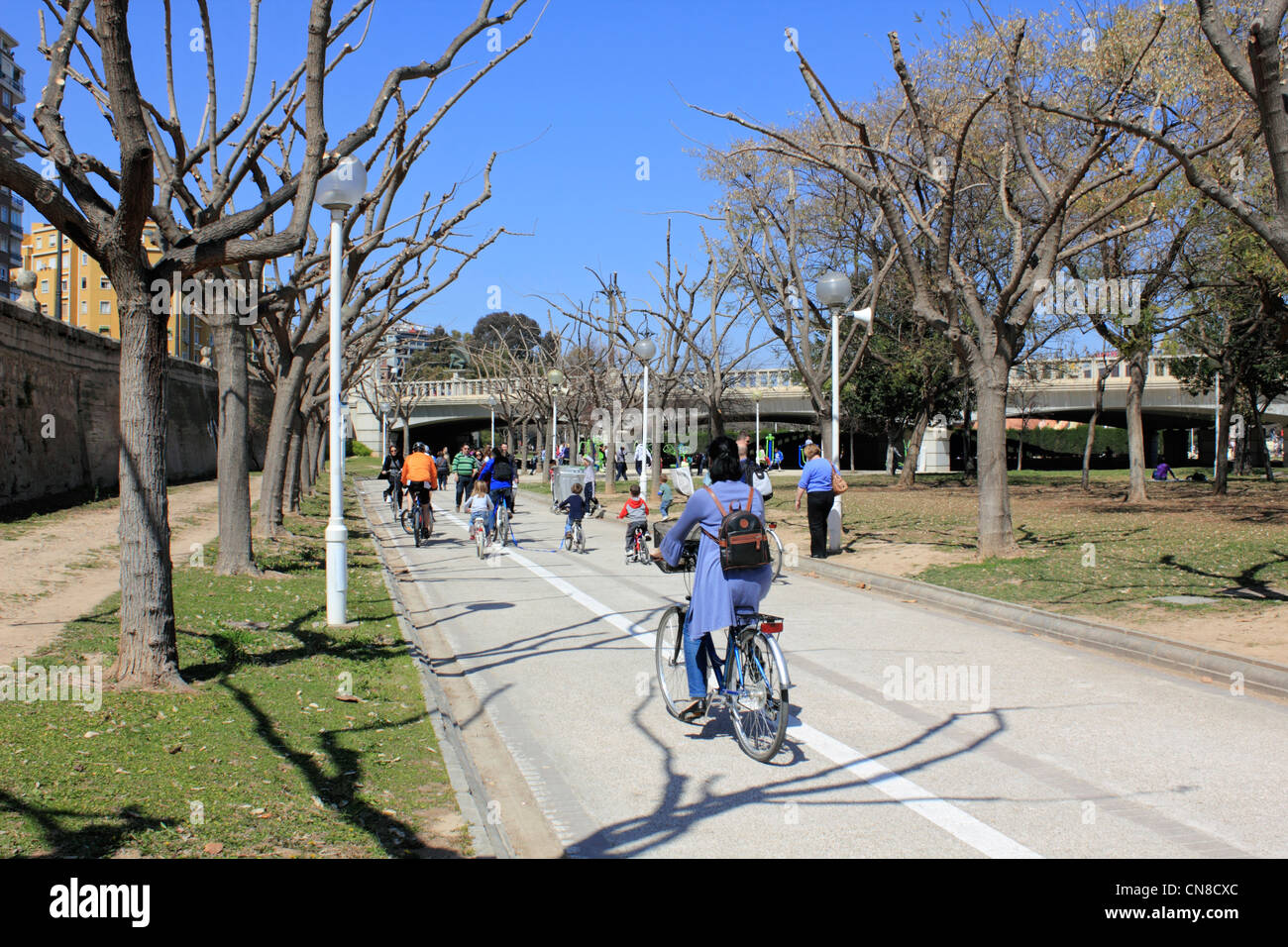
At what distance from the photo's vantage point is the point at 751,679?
6.41 m

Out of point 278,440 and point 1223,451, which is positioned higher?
point 278,440

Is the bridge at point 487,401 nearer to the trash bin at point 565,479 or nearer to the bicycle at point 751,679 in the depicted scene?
the trash bin at point 565,479

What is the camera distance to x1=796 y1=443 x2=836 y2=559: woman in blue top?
627 inches

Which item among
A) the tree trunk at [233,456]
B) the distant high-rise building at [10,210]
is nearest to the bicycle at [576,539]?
the tree trunk at [233,456]

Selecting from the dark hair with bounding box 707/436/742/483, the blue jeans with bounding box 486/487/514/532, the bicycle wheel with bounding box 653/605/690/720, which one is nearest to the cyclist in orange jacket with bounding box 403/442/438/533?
the blue jeans with bounding box 486/487/514/532

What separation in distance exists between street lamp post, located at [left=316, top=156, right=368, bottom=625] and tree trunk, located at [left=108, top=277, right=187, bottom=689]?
322 centimetres

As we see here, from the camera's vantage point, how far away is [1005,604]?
38.9ft

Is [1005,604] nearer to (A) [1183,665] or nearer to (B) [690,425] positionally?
(A) [1183,665]

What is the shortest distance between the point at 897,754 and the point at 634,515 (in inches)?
440

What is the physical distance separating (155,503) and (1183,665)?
822 centimetres

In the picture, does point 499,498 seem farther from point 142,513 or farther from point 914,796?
point 914,796

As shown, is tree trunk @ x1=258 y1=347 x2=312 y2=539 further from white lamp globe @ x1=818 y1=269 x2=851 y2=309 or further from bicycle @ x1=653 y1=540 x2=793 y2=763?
bicycle @ x1=653 y1=540 x2=793 y2=763

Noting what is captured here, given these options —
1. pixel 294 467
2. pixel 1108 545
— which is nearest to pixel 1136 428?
pixel 1108 545
